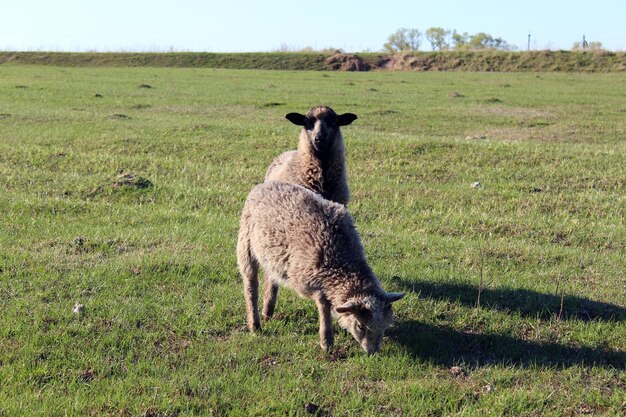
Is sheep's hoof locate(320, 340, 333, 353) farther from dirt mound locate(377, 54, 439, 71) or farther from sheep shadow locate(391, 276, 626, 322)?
dirt mound locate(377, 54, 439, 71)

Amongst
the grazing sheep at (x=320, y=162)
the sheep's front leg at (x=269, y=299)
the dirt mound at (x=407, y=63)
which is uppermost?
the dirt mound at (x=407, y=63)

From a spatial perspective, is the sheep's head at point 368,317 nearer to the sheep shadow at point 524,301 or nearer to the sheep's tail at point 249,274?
the sheep's tail at point 249,274

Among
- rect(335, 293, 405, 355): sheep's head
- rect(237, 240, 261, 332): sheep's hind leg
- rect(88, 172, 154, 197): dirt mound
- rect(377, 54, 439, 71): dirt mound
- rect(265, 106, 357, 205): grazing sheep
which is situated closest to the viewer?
rect(335, 293, 405, 355): sheep's head

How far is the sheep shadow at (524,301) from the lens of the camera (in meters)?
7.08

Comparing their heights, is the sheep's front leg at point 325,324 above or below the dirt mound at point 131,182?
below

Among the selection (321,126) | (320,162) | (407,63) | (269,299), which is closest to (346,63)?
(407,63)

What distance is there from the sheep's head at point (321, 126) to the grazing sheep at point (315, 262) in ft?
7.10

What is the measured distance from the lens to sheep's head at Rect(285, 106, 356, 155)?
9.08m

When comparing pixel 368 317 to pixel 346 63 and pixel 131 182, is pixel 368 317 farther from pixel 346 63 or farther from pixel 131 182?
pixel 346 63

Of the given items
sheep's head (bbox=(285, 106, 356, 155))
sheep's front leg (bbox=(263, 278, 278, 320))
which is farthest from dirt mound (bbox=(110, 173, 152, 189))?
sheep's front leg (bbox=(263, 278, 278, 320))

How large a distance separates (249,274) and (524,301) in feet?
9.32

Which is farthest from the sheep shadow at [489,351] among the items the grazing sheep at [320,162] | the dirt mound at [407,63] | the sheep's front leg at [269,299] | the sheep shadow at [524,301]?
the dirt mound at [407,63]

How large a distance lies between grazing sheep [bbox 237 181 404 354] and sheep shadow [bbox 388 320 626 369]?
474mm

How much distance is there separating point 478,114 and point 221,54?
3935 cm
